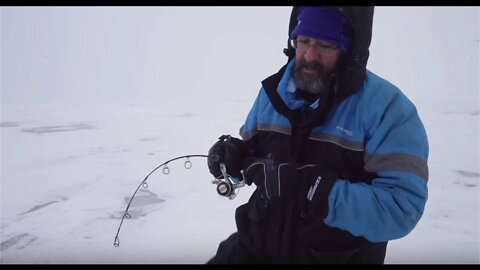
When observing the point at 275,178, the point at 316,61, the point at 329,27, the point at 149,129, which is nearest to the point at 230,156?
the point at 275,178

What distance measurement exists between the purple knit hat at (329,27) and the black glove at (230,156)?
685mm

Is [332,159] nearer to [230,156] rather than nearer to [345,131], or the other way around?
[345,131]

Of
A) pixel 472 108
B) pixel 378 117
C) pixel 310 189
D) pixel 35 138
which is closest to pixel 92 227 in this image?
pixel 310 189

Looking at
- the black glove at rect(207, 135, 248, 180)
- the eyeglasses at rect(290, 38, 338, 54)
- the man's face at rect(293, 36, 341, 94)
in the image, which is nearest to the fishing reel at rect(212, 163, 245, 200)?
the black glove at rect(207, 135, 248, 180)

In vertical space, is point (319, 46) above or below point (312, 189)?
above

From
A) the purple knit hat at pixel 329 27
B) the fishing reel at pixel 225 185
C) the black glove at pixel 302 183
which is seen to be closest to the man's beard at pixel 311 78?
the purple knit hat at pixel 329 27

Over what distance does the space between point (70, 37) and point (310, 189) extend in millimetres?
24571

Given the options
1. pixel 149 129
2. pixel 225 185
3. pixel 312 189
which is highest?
pixel 312 189

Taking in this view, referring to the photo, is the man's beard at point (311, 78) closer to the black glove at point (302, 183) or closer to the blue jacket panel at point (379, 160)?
the blue jacket panel at point (379, 160)

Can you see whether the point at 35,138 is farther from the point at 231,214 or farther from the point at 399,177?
the point at 399,177

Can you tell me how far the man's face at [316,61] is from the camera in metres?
1.73

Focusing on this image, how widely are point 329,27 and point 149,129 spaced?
7078 mm

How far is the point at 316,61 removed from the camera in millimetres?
1752

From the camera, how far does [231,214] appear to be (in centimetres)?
419
